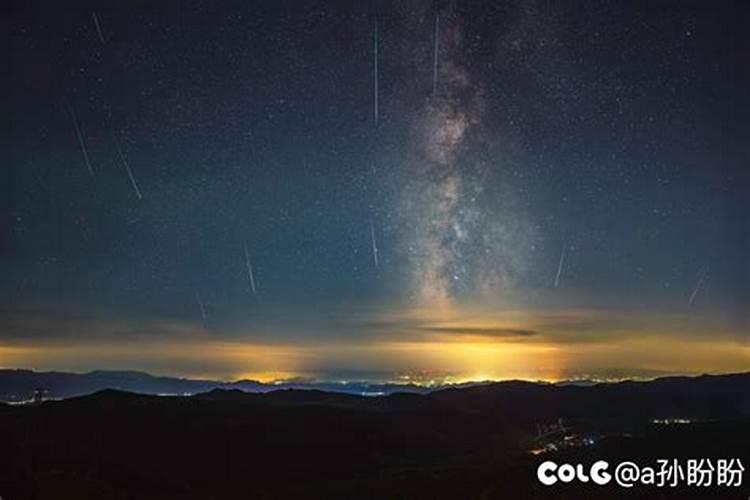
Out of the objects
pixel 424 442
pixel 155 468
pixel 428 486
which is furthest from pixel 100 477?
pixel 424 442

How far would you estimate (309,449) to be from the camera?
2542 inches

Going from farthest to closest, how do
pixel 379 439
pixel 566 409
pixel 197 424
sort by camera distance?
pixel 566 409 < pixel 379 439 < pixel 197 424

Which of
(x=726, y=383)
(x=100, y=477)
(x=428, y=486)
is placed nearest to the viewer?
(x=428, y=486)

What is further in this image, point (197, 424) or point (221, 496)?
point (197, 424)

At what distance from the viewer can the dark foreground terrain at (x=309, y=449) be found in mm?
38041

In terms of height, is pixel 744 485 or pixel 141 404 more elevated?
pixel 141 404

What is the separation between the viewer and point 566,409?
116 metres

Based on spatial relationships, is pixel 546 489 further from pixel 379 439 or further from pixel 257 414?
pixel 257 414

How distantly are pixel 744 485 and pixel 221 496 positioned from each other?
89.2 feet

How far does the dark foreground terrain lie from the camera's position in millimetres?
38041

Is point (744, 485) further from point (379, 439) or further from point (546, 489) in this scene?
point (379, 439)

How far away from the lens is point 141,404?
73.6 meters

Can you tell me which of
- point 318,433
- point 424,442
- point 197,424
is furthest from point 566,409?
point 197,424

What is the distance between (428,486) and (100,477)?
69.5 feet
